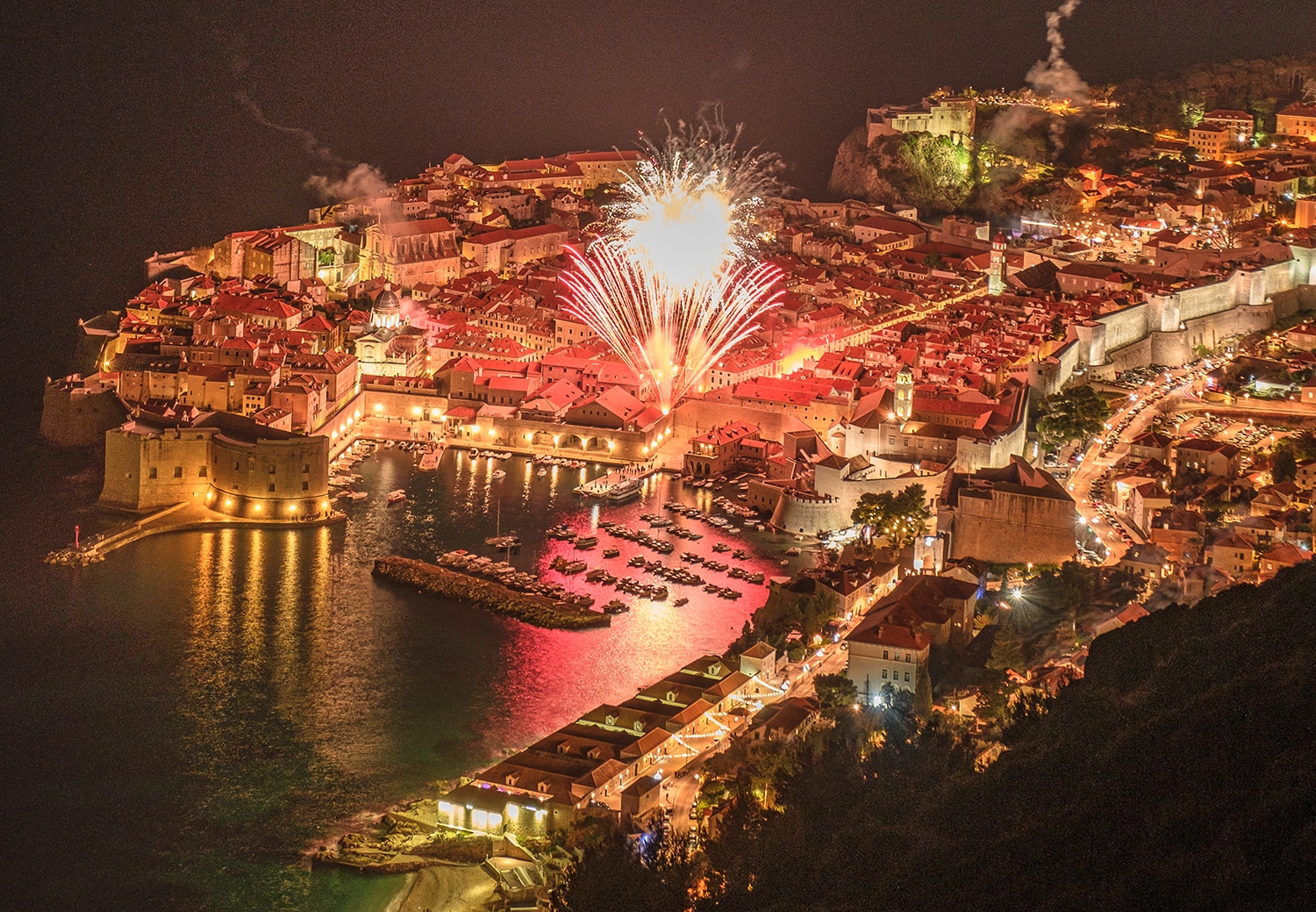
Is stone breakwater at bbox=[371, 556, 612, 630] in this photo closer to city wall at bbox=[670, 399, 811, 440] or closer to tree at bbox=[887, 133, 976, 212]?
→ city wall at bbox=[670, 399, 811, 440]

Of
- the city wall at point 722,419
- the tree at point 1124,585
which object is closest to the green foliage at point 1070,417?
the city wall at point 722,419

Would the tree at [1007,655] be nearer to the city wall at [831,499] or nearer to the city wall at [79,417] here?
the city wall at [831,499]

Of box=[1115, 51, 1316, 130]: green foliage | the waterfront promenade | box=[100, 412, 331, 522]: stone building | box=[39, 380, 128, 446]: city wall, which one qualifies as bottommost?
the waterfront promenade

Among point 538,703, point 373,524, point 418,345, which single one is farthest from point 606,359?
point 538,703

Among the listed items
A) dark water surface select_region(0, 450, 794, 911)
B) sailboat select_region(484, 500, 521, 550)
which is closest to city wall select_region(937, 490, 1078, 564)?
dark water surface select_region(0, 450, 794, 911)

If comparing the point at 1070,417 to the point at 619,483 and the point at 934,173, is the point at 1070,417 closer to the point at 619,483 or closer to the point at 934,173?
the point at 619,483

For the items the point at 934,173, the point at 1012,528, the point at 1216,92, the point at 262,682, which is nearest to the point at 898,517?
the point at 1012,528
